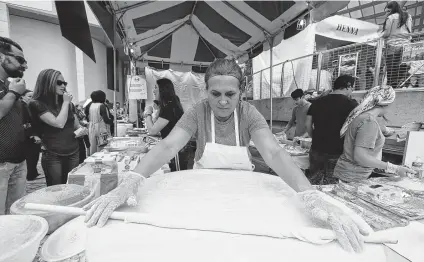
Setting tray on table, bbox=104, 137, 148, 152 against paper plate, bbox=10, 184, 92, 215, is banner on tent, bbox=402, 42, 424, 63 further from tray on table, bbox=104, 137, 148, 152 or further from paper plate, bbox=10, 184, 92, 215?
paper plate, bbox=10, 184, 92, 215

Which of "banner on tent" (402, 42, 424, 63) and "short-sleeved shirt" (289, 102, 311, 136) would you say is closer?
"banner on tent" (402, 42, 424, 63)

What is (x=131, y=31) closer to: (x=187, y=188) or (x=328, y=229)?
(x=187, y=188)

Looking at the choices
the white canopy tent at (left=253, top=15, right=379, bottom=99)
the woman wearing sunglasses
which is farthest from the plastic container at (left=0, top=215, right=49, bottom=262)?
the white canopy tent at (left=253, top=15, right=379, bottom=99)

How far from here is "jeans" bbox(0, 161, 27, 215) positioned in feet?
5.72

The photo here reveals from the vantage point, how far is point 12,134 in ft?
5.93

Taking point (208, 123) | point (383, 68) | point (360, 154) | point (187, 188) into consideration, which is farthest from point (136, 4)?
point (383, 68)

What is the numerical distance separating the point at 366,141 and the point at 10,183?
288 centimetres

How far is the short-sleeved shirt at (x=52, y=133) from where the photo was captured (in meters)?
2.11

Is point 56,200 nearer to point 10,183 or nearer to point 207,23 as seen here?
point 10,183

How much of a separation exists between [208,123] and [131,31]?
274 cm

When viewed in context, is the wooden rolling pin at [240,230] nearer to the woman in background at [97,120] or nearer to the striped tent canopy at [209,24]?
the striped tent canopy at [209,24]

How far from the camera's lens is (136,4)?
2.67 meters

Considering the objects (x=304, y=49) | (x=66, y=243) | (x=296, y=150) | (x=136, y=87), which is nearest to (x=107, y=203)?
(x=66, y=243)

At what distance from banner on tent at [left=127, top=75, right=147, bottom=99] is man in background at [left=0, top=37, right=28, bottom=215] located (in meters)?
2.73
